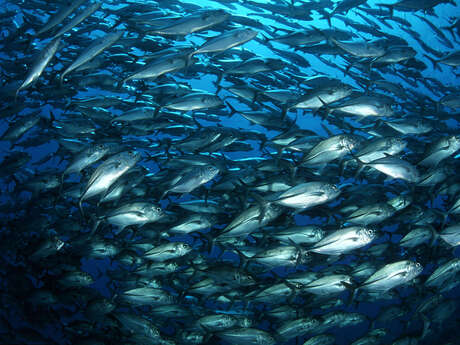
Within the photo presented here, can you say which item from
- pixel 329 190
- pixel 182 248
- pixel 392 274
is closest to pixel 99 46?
pixel 182 248

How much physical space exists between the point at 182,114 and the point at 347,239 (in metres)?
4.27

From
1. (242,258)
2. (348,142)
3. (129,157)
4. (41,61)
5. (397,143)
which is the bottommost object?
(242,258)

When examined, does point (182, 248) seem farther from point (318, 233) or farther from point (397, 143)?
point (397, 143)

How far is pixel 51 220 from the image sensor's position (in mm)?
6496

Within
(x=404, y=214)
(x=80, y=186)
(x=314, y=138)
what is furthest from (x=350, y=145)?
(x=80, y=186)

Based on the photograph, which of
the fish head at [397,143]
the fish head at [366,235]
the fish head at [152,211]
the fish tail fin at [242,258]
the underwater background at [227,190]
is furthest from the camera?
the fish tail fin at [242,258]

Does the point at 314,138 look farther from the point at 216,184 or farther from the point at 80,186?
the point at 80,186

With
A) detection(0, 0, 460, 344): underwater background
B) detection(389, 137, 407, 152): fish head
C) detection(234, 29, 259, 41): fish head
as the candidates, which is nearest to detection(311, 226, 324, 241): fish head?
detection(0, 0, 460, 344): underwater background

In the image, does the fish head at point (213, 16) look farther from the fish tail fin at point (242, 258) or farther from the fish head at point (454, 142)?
the fish head at point (454, 142)

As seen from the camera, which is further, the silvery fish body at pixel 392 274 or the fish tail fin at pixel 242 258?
the fish tail fin at pixel 242 258

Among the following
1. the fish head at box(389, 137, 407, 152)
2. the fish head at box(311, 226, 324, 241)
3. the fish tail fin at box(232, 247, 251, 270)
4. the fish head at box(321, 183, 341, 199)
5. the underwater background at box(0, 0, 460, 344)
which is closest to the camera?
the fish head at box(321, 183, 341, 199)

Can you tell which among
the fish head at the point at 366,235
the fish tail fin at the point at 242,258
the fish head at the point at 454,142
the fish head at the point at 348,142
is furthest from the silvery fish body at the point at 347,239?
the fish head at the point at 454,142

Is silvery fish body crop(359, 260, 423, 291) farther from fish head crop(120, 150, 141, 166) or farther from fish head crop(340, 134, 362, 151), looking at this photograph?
fish head crop(120, 150, 141, 166)

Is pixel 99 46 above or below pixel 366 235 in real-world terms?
above
